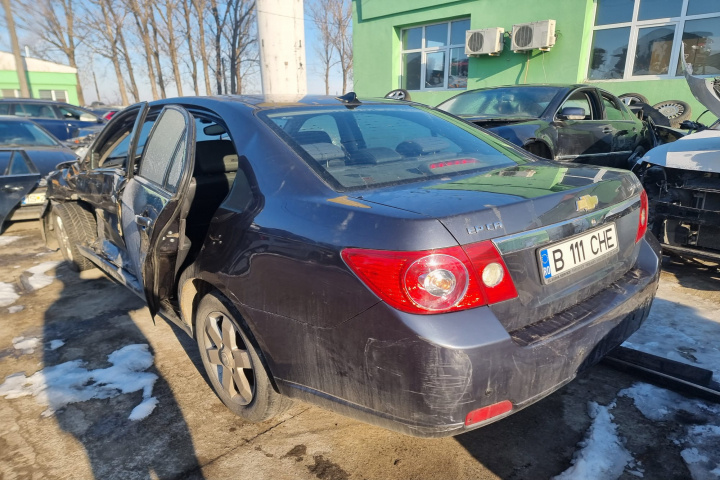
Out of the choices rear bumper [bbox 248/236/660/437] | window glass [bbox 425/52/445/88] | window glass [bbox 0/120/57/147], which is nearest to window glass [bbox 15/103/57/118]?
window glass [bbox 0/120/57/147]

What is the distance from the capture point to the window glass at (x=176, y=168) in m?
2.49

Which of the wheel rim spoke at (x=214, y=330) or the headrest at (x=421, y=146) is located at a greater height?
the headrest at (x=421, y=146)

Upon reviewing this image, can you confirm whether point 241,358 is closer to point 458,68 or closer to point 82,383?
point 82,383

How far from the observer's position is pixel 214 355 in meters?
2.43

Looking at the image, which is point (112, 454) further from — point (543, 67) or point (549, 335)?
point (543, 67)

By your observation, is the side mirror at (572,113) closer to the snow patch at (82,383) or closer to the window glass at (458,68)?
the snow patch at (82,383)

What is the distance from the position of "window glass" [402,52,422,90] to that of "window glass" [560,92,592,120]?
7.95 meters

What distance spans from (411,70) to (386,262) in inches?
511

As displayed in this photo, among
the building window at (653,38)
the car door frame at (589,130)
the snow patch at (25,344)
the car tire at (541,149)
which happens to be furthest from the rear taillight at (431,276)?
the building window at (653,38)

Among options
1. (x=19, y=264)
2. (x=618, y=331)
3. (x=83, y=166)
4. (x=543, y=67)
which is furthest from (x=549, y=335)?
(x=543, y=67)

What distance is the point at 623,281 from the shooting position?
214 centimetres

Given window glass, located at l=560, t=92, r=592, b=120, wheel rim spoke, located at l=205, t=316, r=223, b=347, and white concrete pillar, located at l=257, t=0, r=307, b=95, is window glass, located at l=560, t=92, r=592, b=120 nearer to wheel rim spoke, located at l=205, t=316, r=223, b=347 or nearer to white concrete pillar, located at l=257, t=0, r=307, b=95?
white concrete pillar, located at l=257, t=0, r=307, b=95

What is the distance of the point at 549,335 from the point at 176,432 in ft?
5.77

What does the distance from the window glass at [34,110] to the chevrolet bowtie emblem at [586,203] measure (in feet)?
45.4
